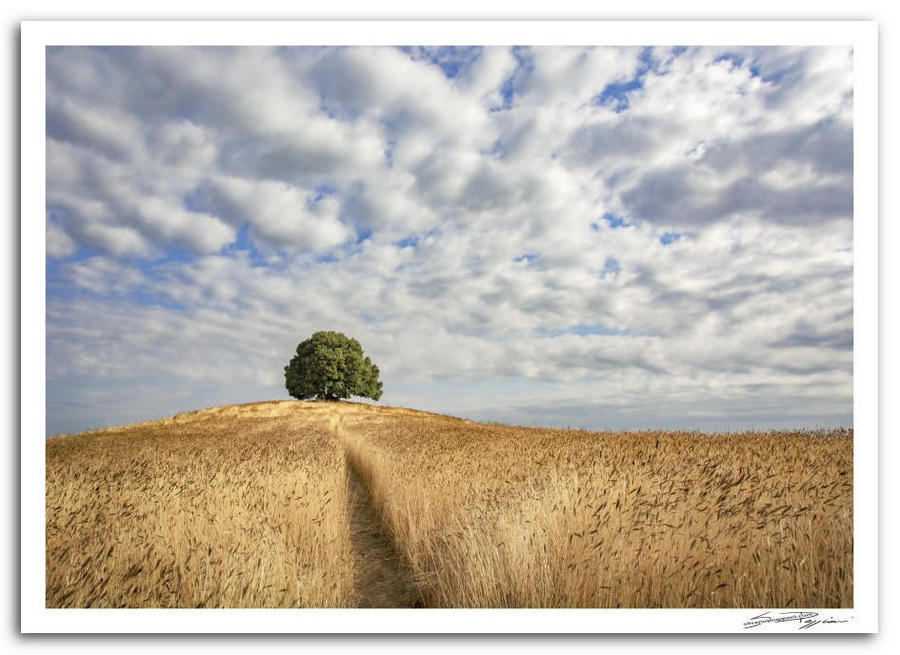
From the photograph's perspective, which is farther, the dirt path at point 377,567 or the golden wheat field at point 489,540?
the dirt path at point 377,567

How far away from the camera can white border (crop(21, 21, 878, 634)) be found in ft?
13.6

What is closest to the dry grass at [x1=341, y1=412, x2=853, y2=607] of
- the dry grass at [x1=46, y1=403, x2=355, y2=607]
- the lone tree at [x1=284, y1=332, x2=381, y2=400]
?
the dry grass at [x1=46, y1=403, x2=355, y2=607]

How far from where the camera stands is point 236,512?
5.28 m

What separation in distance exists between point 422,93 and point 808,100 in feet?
13.3
